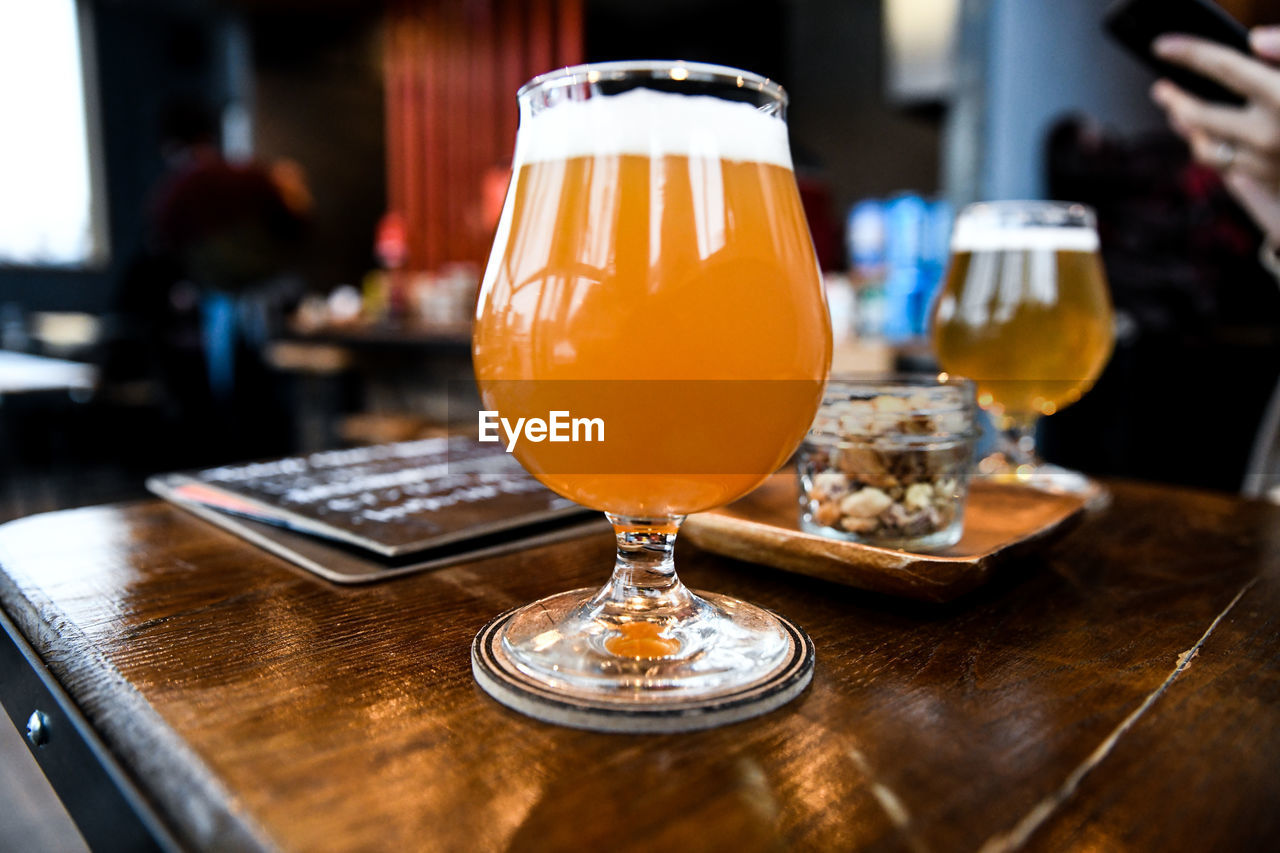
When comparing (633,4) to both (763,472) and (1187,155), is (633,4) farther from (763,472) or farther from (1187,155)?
(763,472)

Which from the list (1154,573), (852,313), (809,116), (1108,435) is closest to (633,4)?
(809,116)

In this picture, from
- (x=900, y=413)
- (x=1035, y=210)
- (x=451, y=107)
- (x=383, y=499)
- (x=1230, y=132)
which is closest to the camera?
(x=900, y=413)

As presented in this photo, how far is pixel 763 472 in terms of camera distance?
480 mm

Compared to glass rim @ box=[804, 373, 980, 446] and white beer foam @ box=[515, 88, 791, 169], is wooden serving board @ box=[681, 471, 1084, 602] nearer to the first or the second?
glass rim @ box=[804, 373, 980, 446]

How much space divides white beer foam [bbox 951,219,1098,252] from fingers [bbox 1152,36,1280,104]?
31 cm

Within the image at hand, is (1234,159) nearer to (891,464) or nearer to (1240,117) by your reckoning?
(1240,117)

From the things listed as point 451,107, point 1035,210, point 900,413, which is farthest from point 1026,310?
point 451,107

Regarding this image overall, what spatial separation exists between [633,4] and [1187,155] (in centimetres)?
425

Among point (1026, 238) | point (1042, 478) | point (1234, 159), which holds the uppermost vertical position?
→ point (1234, 159)

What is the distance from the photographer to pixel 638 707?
14.9 inches

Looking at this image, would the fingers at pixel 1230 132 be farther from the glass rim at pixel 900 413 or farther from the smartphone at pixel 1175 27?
the glass rim at pixel 900 413

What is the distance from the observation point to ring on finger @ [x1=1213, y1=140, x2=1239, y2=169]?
115 cm

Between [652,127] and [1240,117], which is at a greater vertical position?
[1240,117]

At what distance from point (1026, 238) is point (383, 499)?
69 centimetres
